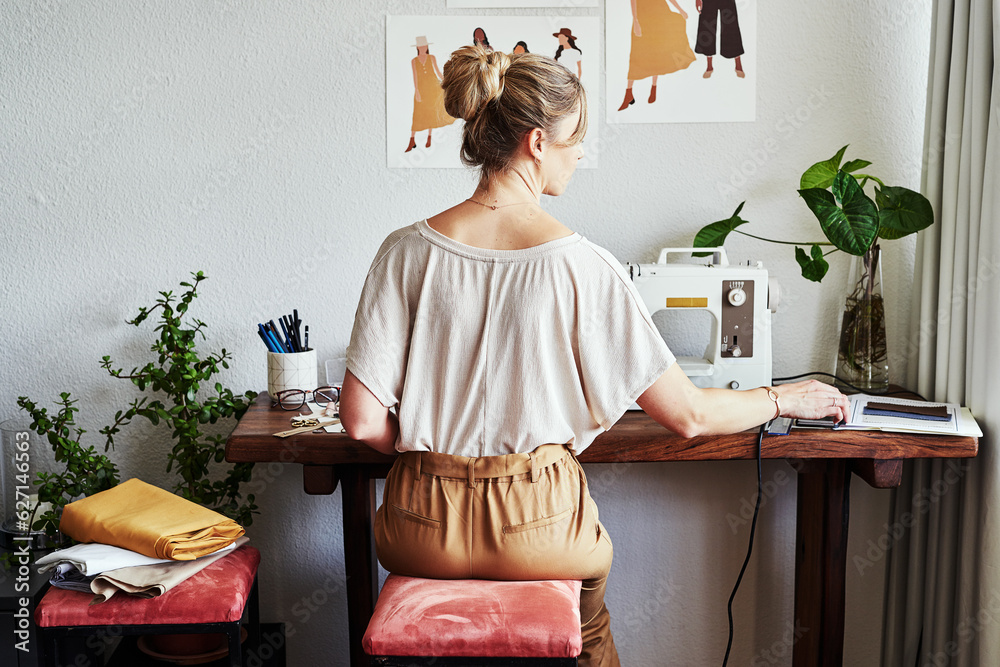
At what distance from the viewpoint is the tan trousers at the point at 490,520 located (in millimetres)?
1353

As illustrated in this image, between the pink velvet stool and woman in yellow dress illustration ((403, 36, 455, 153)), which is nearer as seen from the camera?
the pink velvet stool

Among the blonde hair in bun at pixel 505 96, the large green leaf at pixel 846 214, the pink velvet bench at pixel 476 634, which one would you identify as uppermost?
the blonde hair in bun at pixel 505 96

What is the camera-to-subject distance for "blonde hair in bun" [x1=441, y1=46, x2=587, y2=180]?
127 centimetres

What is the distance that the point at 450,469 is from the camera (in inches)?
53.8

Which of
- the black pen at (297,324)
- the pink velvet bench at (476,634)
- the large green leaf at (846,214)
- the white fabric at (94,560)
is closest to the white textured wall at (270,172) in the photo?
the black pen at (297,324)

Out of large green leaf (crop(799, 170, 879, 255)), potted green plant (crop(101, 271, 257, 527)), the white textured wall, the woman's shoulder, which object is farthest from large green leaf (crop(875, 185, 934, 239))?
potted green plant (crop(101, 271, 257, 527))

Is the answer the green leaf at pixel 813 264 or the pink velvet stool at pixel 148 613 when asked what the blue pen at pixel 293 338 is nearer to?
the pink velvet stool at pixel 148 613

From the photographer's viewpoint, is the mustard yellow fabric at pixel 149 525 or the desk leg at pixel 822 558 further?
the desk leg at pixel 822 558

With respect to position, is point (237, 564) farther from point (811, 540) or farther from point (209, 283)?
point (811, 540)

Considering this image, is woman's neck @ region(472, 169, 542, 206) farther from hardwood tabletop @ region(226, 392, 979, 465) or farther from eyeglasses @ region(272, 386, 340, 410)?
eyeglasses @ region(272, 386, 340, 410)

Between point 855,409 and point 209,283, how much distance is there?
1628 mm

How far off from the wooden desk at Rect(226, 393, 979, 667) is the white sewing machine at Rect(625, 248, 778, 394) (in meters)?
0.21

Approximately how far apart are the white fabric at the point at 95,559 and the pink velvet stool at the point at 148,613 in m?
0.05

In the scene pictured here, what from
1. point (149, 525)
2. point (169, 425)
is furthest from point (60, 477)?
point (149, 525)
